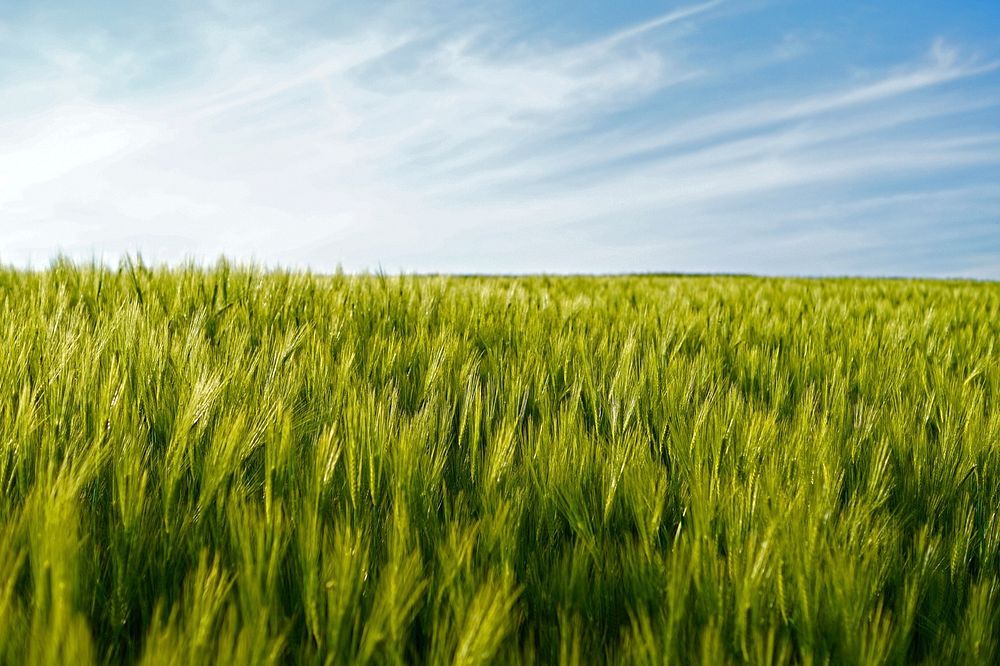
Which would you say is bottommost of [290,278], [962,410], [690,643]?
[690,643]

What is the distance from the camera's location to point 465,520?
2.70 ft

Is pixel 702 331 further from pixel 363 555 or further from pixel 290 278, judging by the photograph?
pixel 363 555

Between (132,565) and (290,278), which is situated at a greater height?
(290,278)

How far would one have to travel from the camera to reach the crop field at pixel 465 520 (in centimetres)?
63

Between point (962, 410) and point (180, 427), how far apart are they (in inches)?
60.1

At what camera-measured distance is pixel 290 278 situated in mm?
2910

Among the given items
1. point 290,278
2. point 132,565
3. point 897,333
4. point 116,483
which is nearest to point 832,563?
point 132,565

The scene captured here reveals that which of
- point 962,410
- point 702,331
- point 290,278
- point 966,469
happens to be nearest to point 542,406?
point 966,469

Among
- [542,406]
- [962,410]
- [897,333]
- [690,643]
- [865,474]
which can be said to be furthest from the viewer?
[897,333]

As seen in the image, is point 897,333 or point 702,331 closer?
point 702,331

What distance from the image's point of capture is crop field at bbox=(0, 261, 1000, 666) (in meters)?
0.63

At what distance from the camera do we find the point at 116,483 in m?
0.86

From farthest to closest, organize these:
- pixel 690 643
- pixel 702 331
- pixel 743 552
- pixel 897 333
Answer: pixel 897 333 < pixel 702 331 < pixel 743 552 < pixel 690 643

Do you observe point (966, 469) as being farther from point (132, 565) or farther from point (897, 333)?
point (897, 333)
